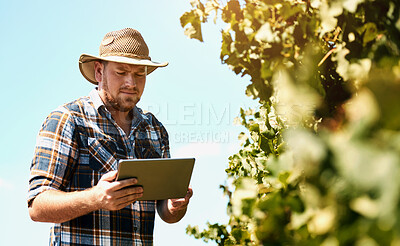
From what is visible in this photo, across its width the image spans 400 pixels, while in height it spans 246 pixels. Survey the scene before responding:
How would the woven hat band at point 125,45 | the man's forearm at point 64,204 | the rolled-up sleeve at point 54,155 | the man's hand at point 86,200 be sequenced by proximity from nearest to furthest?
the man's hand at point 86,200 → the man's forearm at point 64,204 → the rolled-up sleeve at point 54,155 → the woven hat band at point 125,45

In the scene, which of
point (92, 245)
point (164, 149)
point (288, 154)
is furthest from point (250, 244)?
point (164, 149)

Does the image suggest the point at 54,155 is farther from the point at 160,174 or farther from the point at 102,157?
the point at 160,174

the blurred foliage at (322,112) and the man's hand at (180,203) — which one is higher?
the blurred foliage at (322,112)

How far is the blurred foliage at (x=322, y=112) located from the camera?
768mm

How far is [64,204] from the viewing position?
3.20 meters

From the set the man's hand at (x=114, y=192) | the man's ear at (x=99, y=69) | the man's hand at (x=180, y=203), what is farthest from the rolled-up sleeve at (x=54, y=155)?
the man's hand at (x=180, y=203)

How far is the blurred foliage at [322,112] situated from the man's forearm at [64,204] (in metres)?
1.09

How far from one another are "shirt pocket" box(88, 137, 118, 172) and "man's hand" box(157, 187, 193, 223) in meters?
0.70

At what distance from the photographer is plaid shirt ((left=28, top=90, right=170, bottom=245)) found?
11.3 ft

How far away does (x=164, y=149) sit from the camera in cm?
461

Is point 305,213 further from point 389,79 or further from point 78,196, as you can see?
point 78,196

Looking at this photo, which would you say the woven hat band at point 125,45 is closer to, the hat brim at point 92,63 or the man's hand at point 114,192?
the hat brim at point 92,63

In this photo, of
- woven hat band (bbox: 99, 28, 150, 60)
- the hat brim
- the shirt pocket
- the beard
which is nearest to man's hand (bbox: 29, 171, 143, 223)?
the shirt pocket

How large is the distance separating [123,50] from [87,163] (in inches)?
50.4
